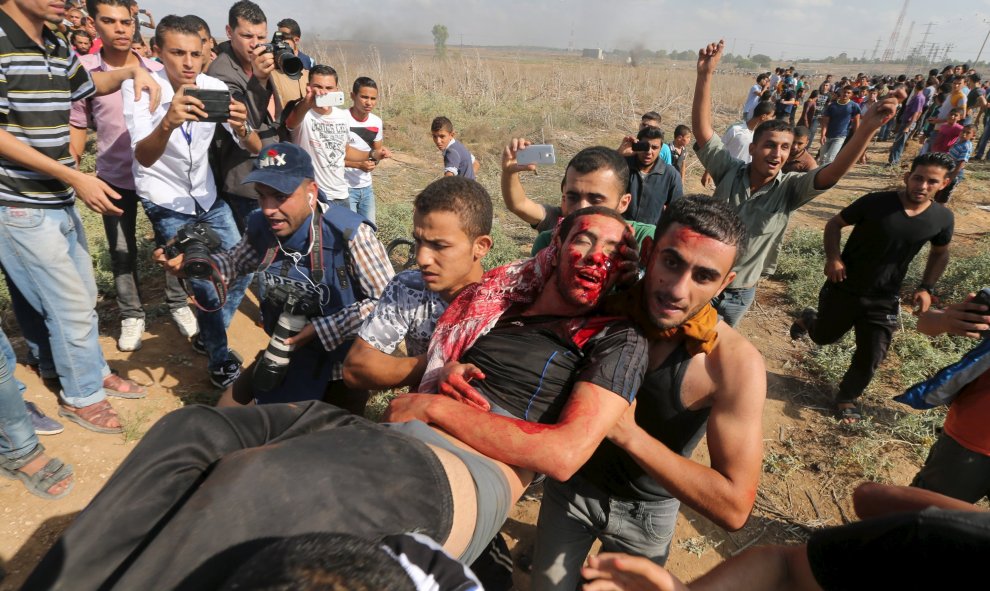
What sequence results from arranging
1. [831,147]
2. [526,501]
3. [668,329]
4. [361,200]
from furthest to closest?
[831,147] < [361,200] < [526,501] < [668,329]

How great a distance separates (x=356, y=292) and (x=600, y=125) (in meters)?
17.5

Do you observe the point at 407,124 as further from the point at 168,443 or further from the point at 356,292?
the point at 168,443

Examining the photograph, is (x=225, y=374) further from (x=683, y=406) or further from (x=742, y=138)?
(x=742, y=138)

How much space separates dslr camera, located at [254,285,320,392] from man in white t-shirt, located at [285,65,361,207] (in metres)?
2.57

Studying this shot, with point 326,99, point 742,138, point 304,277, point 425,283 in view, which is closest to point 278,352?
point 304,277

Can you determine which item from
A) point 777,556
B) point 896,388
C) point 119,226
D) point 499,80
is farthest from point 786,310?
point 499,80

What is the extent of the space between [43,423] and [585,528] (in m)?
3.37

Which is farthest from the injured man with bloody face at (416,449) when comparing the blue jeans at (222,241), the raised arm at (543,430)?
the blue jeans at (222,241)

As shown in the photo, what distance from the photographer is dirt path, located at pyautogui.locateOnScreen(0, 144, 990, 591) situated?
8.66 ft

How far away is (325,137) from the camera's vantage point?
480cm

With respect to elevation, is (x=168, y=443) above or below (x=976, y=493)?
above

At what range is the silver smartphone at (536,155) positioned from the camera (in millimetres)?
3084

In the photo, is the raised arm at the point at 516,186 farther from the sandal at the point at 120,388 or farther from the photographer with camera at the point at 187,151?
the sandal at the point at 120,388

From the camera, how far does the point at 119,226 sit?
3.89m
